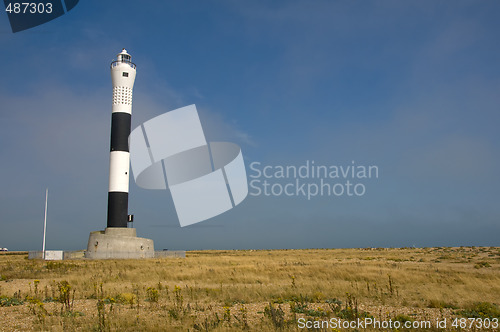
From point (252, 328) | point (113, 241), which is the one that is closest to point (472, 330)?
point (252, 328)

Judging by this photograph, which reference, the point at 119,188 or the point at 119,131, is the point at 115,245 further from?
the point at 119,131

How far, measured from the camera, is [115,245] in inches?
1746

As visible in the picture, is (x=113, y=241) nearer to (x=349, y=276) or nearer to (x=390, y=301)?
(x=349, y=276)

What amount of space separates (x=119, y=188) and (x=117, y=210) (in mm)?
2633

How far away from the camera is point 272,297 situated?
47.6 feet

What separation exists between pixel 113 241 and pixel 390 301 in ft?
122

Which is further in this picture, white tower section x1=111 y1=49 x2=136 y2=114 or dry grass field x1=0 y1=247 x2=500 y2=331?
white tower section x1=111 y1=49 x2=136 y2=114

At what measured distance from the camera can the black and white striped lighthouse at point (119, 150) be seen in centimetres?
4605

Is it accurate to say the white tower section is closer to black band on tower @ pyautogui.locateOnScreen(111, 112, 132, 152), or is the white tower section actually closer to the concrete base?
black band on tower @ pyautogui.locateOnScreen(111, 112, 132, 152)

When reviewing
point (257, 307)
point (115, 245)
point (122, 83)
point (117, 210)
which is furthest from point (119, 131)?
point (257, 307)

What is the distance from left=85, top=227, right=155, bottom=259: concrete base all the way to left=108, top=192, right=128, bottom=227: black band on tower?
0.84 meters

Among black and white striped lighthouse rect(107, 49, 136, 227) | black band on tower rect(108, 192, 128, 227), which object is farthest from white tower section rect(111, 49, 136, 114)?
black band on tower rect(108, 192, 128, 227)

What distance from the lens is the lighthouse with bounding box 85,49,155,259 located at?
4450cm

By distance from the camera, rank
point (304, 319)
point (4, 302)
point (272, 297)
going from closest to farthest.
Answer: point (304, 319)
point (4, 302)
point (272, 297)
